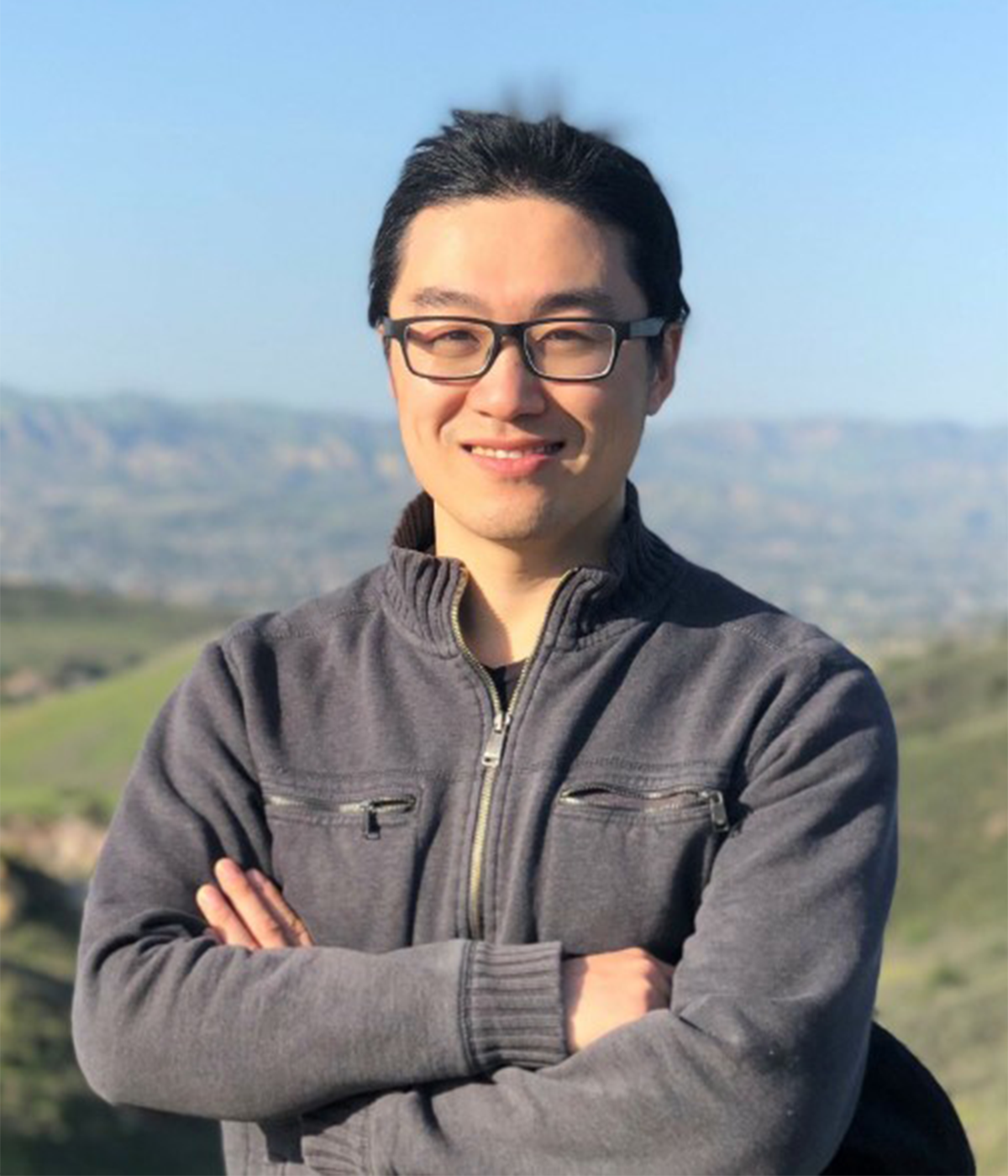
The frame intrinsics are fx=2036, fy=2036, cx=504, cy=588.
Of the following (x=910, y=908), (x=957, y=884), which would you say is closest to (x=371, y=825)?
(x=910, y=908)

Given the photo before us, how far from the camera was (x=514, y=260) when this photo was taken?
3906mm

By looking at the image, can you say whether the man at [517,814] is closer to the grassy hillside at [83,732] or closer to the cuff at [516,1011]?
the cuff at [516,1011]

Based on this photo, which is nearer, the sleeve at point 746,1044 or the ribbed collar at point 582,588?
the sleeve at point 746,1044

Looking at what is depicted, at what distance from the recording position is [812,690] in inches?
155

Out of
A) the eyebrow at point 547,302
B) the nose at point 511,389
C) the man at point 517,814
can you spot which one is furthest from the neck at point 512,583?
the eyebrow at point 547,302

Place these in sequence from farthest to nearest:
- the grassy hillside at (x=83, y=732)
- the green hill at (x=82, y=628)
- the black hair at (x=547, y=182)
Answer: the green hill at (x=82, y=628) < the grassy hillside at (x=83, y=732) < the black hair at (x=547, y=182)

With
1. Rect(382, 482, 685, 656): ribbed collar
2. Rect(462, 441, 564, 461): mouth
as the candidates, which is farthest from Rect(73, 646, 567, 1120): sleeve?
Rect(462, 441, 564, 461): mouth

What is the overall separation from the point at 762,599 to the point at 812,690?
37 cm

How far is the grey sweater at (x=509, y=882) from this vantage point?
364cm

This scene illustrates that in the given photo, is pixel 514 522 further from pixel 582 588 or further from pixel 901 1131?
pixel 901 1131

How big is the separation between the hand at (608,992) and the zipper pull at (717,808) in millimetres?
278

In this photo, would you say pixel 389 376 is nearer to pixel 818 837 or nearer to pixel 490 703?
pixel 490 703

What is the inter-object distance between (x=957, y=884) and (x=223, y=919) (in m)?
37.1

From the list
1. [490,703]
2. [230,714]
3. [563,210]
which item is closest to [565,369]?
[563,210]
